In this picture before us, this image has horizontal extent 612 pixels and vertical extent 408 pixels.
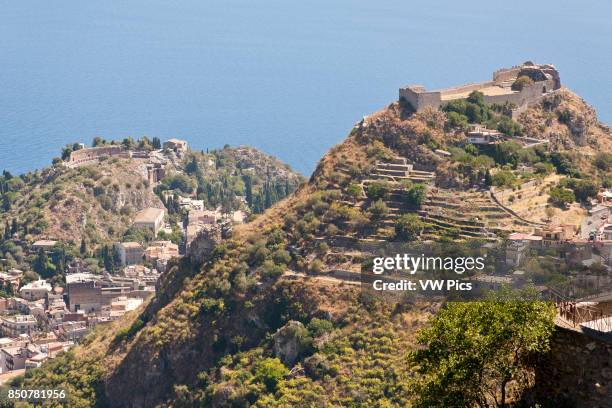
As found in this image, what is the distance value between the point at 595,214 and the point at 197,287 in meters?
15.2

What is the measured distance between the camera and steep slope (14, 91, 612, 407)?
4569 cm

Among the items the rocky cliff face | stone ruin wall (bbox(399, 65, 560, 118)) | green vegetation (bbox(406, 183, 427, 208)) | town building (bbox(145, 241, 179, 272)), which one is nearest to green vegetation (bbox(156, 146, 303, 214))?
town building (bbox(145, 241, 179, 272))

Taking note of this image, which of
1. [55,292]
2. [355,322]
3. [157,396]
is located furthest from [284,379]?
[55,292]

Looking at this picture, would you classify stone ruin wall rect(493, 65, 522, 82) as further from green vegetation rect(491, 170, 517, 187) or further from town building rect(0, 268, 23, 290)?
town building rect(0, 268, 23, 290)

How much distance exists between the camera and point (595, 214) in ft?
165

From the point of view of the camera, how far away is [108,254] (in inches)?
3752

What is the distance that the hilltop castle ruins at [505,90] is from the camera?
5772 centimetres

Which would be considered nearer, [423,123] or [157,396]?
[157,396]

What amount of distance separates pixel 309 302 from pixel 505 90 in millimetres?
16846

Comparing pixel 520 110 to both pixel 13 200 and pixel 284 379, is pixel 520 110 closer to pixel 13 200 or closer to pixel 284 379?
pixel 284 379

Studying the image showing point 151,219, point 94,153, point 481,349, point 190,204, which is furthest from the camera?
point 94,153

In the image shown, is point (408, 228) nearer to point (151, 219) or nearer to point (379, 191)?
point (379, 191)

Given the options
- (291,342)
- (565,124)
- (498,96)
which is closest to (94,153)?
(498,96)

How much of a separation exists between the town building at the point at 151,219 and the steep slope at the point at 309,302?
135 feet
